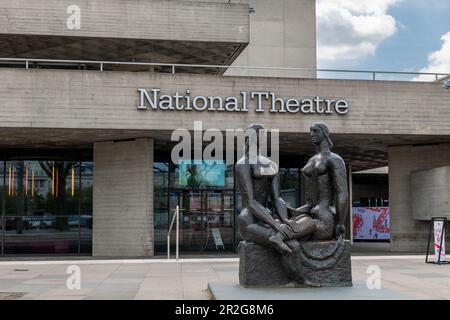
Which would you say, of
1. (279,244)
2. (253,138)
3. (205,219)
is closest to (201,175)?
(205,219)

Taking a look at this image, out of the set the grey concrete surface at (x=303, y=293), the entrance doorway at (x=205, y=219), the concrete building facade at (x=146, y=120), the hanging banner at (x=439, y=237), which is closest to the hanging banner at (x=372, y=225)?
the concrete building facade at (x=146, y=120)

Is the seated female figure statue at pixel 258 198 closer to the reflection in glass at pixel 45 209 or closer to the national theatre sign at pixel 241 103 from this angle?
the national theatre sign at pixel 241 103

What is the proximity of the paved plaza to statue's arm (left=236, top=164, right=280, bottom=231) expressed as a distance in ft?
5.53

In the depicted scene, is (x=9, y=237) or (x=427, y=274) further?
(x=9, y=237)

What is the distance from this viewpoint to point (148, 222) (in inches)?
852

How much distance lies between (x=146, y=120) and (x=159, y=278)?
23.9ft

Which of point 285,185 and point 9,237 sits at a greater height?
point 285,185

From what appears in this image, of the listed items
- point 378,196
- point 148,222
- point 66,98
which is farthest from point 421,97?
point 378,196

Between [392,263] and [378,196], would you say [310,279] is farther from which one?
[378,196]

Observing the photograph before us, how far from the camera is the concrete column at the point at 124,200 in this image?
2164 cm

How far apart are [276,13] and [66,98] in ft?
51.9

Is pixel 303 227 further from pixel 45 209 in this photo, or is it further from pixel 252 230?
pixel 45 209

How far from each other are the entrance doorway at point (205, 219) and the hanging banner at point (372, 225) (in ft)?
37.1

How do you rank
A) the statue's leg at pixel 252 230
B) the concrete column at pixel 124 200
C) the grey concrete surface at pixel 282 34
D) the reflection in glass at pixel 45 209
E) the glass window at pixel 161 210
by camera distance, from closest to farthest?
1. the statue's leg at pixel 252 230
2. the concrete column at pixel 124 200
3. the reflection in glass at pixel 45 209
4. the glass window at pixel 161 210
5. the grey concrete surface at pixel 282 34
